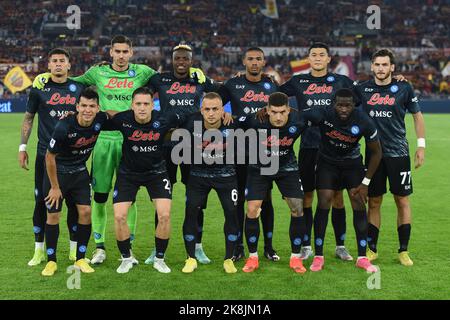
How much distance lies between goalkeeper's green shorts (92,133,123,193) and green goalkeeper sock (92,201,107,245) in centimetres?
25

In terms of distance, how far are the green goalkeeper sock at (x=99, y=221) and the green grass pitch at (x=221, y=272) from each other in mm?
268

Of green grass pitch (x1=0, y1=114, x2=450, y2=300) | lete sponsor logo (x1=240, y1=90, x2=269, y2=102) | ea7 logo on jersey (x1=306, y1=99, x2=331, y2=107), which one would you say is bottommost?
green grass pitch (x1=0, y1=114, x2=450, y2=300)

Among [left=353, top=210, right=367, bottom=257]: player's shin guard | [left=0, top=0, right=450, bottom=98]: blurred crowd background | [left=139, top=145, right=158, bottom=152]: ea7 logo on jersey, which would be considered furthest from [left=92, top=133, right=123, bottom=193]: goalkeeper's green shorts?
[left=0, top=0, right=450, bottom=98]: blurred crowd background

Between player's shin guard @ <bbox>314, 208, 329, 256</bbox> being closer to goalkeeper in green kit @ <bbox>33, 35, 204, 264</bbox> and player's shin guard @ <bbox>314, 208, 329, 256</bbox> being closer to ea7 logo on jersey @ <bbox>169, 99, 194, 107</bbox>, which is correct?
ea7 logo on jersey @ <bbox>169, 99, 194, 107</bbox>

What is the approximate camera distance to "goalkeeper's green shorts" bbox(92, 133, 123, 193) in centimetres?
671

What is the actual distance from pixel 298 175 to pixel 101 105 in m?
2.30

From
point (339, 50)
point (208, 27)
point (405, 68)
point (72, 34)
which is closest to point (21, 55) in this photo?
point (72, 34)

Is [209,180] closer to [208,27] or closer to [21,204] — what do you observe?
[21,204]

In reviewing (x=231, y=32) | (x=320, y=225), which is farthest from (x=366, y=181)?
(x=231, y=32)

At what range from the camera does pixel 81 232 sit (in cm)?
634

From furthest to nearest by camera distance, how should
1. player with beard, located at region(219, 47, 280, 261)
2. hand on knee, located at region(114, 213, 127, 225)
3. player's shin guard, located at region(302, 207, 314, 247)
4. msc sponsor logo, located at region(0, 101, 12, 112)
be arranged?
msc sponsor logo, located at region(0, 101, 12, 112)
player's shin guard, located at region(302, 207, 314, 247)
player with beard, located at region(219, 47, 280, 261)
hand on knee, located at region(114, 213, 127, 225)

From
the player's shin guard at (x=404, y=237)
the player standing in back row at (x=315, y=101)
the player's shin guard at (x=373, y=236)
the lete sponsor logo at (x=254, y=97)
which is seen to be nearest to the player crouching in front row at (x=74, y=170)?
the lete sponsor logo at (x=254, y=97)

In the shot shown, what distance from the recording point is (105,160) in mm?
6723
